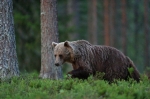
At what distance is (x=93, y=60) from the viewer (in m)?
9.81

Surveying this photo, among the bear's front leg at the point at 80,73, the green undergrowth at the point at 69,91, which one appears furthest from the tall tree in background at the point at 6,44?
the bear's front leg at the point at 80,73

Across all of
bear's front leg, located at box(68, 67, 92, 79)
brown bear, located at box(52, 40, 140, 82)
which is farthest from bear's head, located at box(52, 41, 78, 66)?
bear's front leg, located at box(68, 67, 92, 79)

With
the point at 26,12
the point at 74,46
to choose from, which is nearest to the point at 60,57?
the point at 74,46

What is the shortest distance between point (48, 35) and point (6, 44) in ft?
5.33

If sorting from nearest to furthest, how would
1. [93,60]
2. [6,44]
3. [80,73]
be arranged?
1. [80,73]
2. [6,44]
3. [93,60]

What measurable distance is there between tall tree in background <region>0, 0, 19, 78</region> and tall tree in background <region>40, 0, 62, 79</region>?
4.34ft

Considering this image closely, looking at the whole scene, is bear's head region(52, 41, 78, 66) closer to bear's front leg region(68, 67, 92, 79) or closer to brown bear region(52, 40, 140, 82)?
brown bear region(52, 40, 140, 82)

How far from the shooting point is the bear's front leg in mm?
9320

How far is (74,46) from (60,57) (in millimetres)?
515

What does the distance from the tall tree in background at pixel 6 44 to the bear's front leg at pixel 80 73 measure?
1644mm

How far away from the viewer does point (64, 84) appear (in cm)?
795

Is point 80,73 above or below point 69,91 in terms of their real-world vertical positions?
above

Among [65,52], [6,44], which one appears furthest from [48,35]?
[6,44]

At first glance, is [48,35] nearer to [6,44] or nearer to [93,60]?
[6,44]
